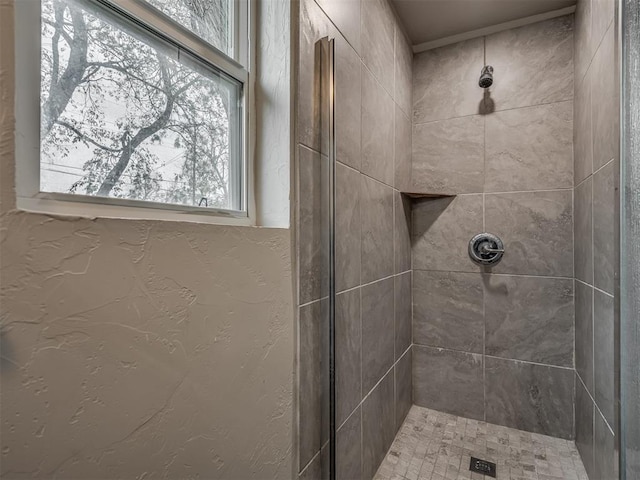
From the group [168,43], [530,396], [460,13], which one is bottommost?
[530,396]

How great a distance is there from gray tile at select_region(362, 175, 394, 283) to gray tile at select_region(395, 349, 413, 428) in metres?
0.55

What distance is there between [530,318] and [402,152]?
3.64 ft

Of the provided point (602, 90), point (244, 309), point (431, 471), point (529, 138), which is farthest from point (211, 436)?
Result: point (529, 138)

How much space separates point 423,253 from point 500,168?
24.3 inches

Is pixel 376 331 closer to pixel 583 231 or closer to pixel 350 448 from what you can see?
pixel 350 448

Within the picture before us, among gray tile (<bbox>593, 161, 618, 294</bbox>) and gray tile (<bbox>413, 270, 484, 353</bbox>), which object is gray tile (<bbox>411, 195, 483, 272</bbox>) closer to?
gray tile (<bbox>413, 270, 484, 353</bbox>)

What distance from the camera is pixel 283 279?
825 millimetres

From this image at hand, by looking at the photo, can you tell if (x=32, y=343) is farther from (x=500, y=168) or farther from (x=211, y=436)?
(x=500, y=168)

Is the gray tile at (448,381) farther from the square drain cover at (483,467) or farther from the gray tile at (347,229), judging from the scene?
the gray tile at (347,229)

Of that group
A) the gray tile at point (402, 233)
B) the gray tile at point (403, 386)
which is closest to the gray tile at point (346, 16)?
the gray tile at point (402, 233)

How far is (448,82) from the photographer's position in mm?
1869

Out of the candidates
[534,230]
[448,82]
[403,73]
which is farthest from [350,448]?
[448,82]

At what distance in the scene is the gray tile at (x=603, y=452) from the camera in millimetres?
1029

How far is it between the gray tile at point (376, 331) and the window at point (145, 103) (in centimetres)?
72
